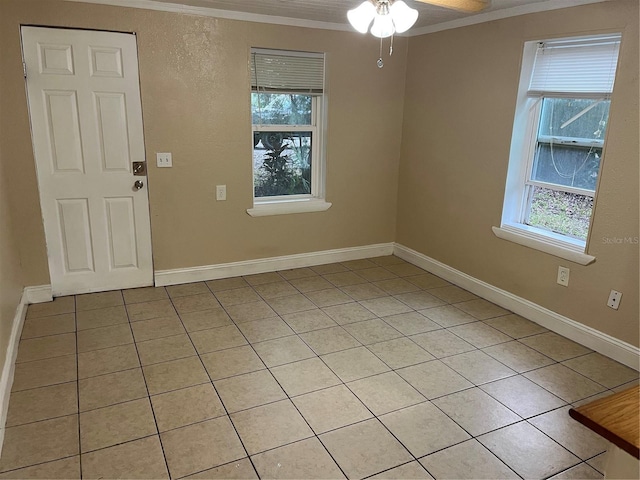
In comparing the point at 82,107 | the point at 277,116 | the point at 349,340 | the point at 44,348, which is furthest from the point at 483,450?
the point at 82,107

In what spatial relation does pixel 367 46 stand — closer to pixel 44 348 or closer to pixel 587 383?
pixel 587 383

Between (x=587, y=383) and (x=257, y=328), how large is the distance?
203 centimetres

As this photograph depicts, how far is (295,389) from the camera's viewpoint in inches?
99.5

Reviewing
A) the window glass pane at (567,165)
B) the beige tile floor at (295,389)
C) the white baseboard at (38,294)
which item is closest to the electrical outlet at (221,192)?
the beige tile floor at (295,389)

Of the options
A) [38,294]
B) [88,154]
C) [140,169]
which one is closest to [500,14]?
[140,169]

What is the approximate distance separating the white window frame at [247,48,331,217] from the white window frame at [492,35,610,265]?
1622 millimetres

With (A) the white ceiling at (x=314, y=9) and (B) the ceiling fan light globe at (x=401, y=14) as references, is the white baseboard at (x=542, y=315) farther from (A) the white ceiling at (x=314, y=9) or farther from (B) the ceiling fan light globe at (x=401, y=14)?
(B) the ceiling fan light globe at (x=401, y=14)

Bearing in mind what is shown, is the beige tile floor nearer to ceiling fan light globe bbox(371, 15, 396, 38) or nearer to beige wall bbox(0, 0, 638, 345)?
beige wall bbox(0, 0, 638, 345)

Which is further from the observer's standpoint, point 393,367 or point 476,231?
point 476,231

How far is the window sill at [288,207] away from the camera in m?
4.14

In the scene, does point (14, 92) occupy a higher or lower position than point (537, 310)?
higher

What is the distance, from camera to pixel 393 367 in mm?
2766

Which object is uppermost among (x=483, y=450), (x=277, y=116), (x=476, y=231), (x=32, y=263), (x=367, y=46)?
(x=367, y=46)

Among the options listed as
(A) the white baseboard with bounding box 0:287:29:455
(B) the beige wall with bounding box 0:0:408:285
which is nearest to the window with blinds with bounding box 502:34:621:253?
(B) the beige wall with bounding box 0:0:408:285
